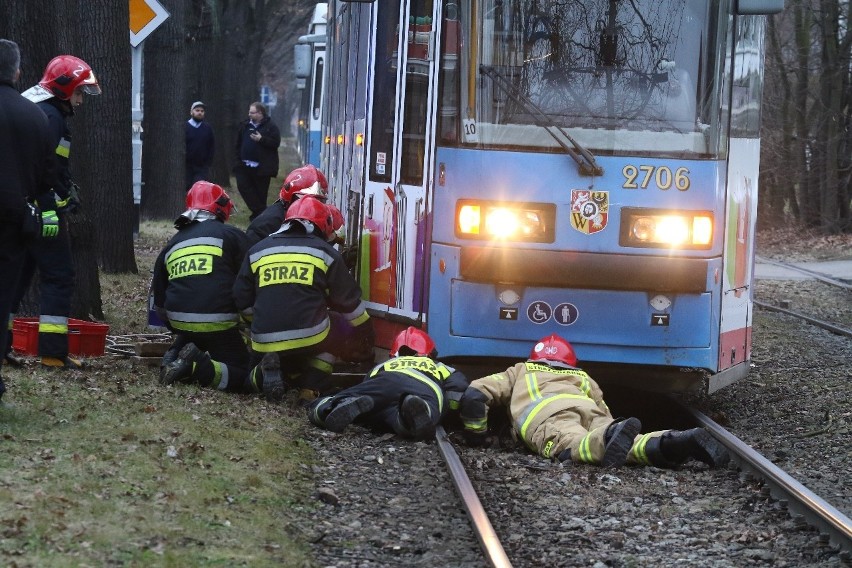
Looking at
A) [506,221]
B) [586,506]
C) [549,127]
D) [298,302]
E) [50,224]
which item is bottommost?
[586,506]

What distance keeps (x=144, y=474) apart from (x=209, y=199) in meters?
3.67

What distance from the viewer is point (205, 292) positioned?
31.0 feet

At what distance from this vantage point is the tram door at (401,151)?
348 inches

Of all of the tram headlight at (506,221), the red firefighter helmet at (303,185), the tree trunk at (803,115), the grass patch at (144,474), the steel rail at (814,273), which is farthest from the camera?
the tree trunk at (803,115)

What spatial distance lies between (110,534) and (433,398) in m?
3.22

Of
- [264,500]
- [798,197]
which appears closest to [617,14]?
[264,500]

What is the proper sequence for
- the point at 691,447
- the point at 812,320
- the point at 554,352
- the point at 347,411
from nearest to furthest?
1. the point at 691,447
2. the point at 347,411
3. the point at 554,352
4. the point at 812,320

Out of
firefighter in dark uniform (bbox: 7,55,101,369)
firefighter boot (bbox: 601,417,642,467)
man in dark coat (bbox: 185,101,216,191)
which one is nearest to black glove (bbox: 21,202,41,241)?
firefighter in dark uniform (bbox: 7,55,101,369)

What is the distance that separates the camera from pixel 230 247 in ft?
31.9

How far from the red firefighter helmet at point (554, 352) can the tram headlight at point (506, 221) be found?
646 mm

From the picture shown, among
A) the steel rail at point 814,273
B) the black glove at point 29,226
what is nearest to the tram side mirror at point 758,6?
the black glove at point 29,226

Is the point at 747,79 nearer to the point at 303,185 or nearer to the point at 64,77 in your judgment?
the point at 303,185

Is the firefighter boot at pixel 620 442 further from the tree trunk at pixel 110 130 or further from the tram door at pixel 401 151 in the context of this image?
the tree trunk at pixel 110 130

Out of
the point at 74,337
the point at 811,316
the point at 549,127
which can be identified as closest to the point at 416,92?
the point at 549,127
